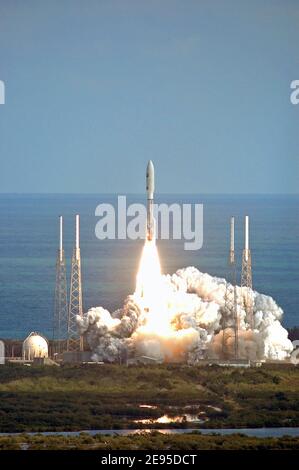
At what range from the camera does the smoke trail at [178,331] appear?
222ft

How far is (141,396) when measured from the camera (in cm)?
6469

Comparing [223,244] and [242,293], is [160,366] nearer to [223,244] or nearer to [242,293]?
[242,293]

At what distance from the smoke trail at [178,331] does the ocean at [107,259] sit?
651 inches

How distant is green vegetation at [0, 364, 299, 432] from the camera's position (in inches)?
2427

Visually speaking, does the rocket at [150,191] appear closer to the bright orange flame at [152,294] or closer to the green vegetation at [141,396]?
the bright orange flame at [152,294]

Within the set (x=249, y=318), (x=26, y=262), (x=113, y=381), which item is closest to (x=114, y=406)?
(x=113, y=381)

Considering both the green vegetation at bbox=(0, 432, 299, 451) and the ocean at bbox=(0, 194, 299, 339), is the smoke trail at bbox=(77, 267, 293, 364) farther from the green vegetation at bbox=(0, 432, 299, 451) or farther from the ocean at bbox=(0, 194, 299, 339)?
the ocean at bbox=(0, 194, 299, 339)

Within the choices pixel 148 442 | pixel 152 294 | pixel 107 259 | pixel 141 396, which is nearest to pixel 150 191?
pixel 152 294

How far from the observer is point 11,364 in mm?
68438

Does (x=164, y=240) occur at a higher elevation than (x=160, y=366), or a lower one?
higher

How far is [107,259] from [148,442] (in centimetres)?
6572

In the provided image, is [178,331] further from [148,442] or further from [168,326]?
[148,442]

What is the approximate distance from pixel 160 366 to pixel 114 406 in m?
4.19
